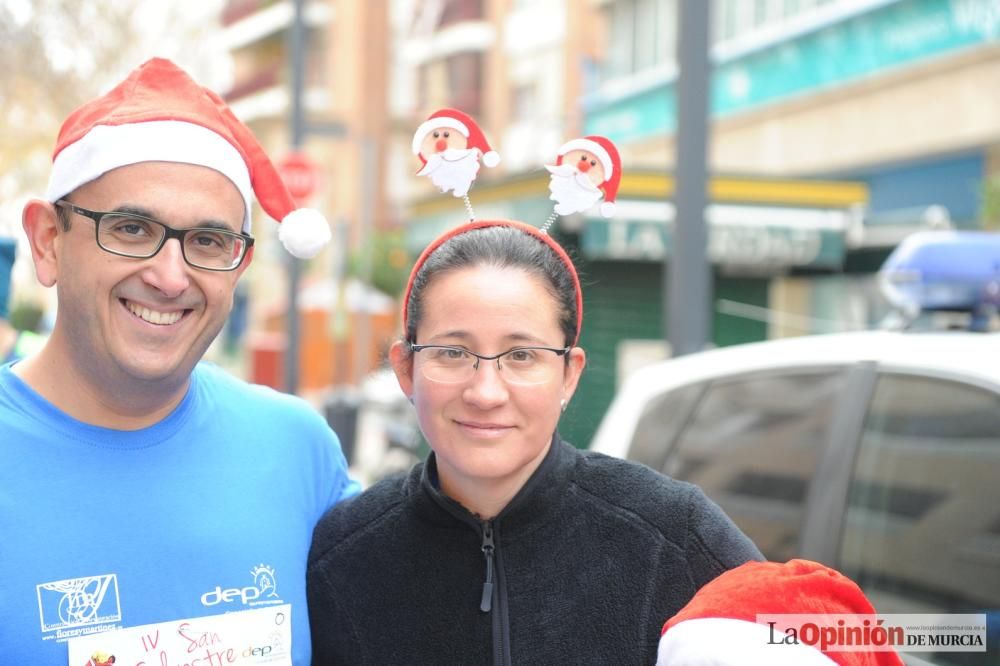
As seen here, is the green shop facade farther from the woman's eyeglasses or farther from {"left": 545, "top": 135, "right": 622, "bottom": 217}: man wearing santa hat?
the woman's eyeglasses

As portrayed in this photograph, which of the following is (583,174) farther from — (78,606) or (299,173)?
(299,173)

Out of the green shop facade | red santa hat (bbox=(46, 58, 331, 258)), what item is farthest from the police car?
the green shop facade

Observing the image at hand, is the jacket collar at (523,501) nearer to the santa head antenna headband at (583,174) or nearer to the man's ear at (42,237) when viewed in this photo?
the santa head antenna headband at (583,174)

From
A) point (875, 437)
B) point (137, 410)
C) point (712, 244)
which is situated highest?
point (712, 244)

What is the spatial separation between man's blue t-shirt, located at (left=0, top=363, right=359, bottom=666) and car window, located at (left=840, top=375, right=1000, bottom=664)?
1.43 meters

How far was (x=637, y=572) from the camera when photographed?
2100 millimetres

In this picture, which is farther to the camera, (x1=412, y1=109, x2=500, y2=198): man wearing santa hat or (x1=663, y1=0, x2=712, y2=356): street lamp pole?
(x1=663, y1=0, x2=712, y2=356): street lamp pole

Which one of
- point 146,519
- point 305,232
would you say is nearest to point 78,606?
point 146,519

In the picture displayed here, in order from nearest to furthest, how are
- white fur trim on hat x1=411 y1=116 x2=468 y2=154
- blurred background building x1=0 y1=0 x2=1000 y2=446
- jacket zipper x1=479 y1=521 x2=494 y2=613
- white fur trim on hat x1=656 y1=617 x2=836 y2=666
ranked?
white fur trim on hat x1=656 y1=617 x2=836 y2=666 → jacket zipper x1=479 y1=521 x2=494 y2=613 → white fur trim on hat x1=411 y1=116 x2=468 y2=154 → blurred background building x1=0 y1=0 x2=1000 y2=446

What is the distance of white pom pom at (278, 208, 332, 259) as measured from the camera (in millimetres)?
→ 2518

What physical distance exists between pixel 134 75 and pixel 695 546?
1419 millimetres

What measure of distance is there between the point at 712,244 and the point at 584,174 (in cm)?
629

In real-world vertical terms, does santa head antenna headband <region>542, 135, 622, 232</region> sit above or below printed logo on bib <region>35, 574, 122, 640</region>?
above

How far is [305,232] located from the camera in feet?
8.26
